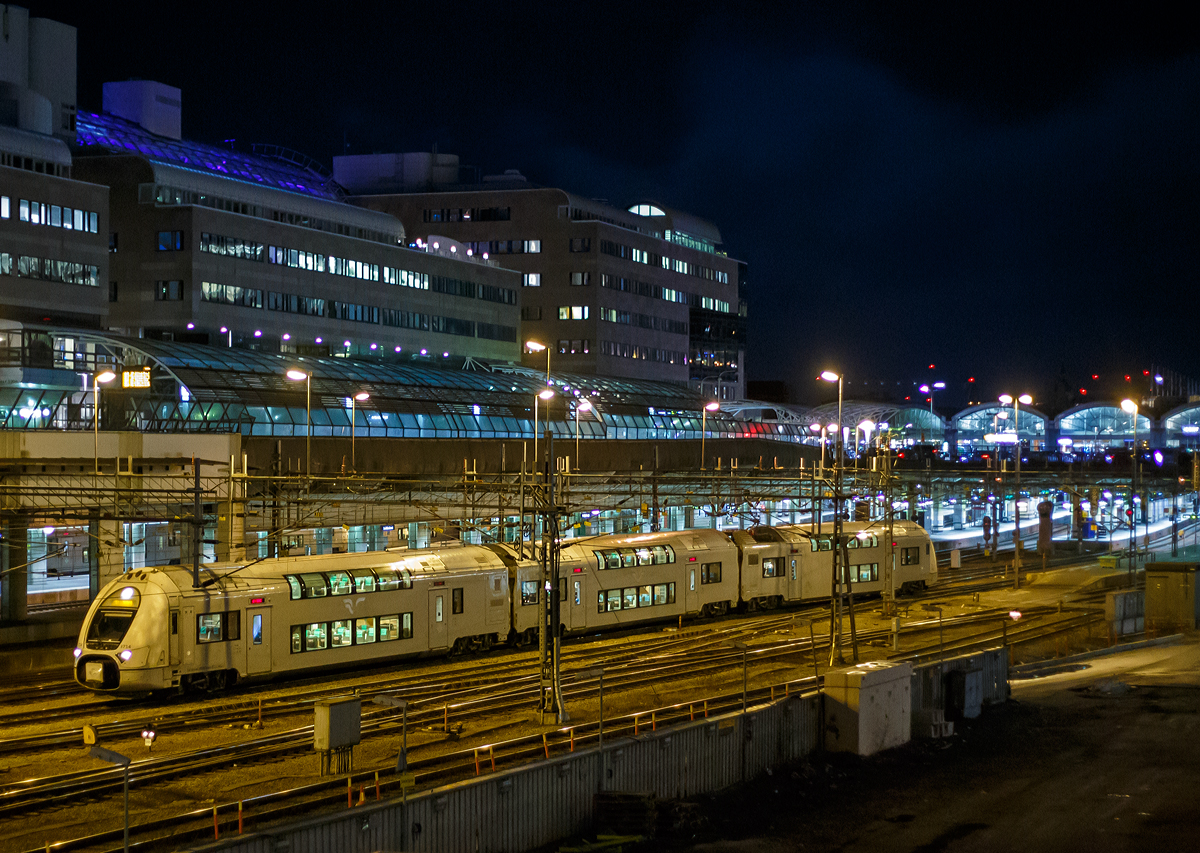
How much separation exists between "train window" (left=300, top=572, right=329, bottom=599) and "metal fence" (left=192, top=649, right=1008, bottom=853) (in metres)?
10.8

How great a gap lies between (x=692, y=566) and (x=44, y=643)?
20725 mm

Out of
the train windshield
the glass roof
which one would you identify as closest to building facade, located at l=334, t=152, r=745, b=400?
the glass roof

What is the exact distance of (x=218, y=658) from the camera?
2730cm

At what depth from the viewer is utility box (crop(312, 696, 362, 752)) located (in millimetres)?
19906

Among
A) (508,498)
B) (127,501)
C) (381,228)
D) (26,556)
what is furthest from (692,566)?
(381,228)

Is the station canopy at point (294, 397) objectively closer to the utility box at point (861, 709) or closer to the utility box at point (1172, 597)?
the utility box at point (861, 709)

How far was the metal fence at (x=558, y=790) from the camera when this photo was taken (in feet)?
54.5

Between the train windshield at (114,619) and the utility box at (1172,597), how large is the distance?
39.5 metres

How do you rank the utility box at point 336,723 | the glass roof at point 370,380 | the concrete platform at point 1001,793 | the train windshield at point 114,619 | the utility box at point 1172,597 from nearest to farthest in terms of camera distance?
1. the utility box at point 336,723
2. the concrete platform at point 1001,793
3. the train windshield at point 114,619
4. the glass roof at point 370,380
5. the utility box at point 1172,597

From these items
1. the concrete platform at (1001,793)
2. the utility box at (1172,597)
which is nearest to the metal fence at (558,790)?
the concrete platform at (1001,793)

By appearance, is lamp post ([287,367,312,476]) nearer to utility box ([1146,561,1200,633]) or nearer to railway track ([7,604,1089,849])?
railway track ([7,604,1089,849])

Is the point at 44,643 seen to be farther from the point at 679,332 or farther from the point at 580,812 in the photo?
the point at 679,332

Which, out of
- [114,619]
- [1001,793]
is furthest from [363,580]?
[1001,793]

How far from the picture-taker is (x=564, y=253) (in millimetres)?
96438
